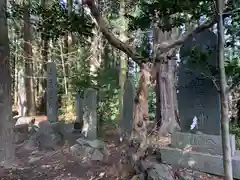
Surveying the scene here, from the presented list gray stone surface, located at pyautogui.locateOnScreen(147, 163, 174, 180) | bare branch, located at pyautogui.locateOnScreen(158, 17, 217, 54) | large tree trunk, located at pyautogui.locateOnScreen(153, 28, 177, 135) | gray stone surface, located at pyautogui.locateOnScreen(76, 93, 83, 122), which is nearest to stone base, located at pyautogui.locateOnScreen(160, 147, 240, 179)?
gray stone surface, located at pyautogui.locateOnScreen(147, 163, 174, 180)

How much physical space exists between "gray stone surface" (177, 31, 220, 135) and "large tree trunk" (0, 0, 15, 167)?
3.24m

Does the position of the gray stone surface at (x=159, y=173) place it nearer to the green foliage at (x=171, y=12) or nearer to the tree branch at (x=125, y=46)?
the tree branch at (x=125, y=46)

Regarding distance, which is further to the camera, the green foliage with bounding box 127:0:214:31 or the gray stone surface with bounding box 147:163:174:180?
the gray stone surface with bounding box 147:163:174:180

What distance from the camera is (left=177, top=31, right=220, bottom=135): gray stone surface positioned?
16.3ft

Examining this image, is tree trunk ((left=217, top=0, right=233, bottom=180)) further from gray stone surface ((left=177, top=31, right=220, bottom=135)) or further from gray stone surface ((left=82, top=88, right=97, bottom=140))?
gray stone surface ((left=82, top=88, right=97, bottom=140))

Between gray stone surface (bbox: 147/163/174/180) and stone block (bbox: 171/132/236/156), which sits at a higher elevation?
stone block (bbox: 171/132/236/156)

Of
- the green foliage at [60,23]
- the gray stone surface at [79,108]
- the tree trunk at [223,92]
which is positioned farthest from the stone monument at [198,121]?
the gray stone surface at [79,108]

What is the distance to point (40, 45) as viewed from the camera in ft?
44.4

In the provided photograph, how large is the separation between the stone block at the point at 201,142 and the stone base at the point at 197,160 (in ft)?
0.27

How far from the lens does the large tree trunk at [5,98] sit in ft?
17.7

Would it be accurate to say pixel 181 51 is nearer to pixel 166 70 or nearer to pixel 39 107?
pixel 166 70

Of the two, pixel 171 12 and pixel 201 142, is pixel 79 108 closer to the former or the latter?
pixel 201 142

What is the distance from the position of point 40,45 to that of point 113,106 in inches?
233

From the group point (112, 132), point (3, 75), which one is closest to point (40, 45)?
point (112, 132)
